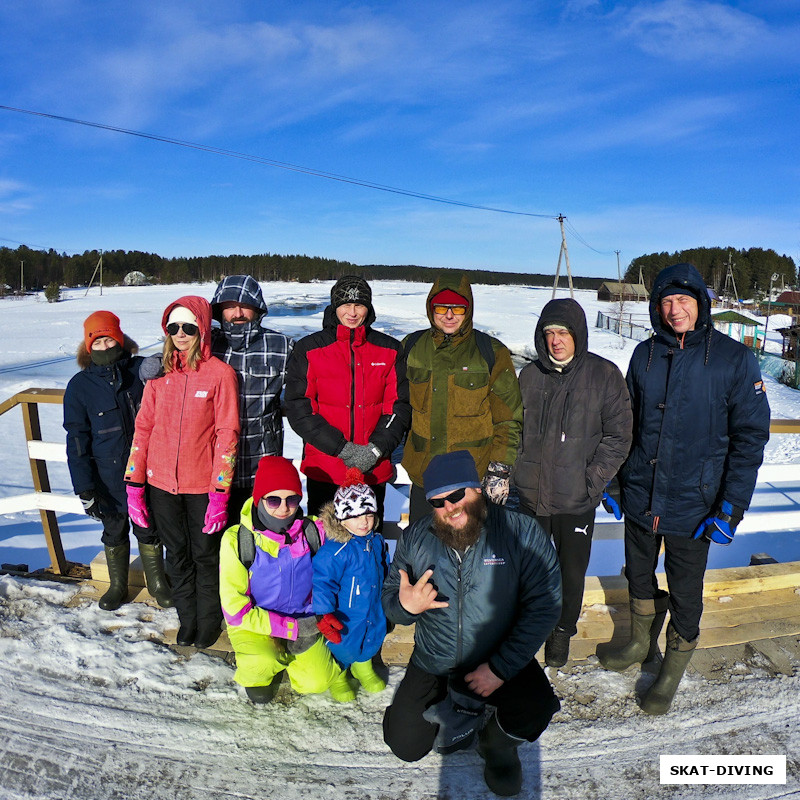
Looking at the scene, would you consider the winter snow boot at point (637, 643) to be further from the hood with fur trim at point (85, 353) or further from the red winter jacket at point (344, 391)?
the hood with fur trim at point (85, 353)

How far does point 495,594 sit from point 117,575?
2.21 meters

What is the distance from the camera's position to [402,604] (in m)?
2.04

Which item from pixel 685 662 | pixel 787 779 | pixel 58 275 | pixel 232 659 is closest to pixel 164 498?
pixel 232 659

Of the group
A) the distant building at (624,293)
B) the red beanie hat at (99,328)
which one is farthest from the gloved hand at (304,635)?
the distant building at (624,293)

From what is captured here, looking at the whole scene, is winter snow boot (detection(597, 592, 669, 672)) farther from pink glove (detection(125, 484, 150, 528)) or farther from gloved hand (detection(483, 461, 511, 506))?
pink glove (detection(125, 484, 150, 528))

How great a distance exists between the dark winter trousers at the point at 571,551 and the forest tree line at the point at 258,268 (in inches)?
2658

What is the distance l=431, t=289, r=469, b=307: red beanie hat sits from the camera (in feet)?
8.27

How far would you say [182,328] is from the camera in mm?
2504

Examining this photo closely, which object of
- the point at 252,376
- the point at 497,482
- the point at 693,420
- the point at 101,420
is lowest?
the point at 497,482

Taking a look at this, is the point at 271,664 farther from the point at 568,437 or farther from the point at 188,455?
the point at 568,437

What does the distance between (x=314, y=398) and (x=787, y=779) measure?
2430mm

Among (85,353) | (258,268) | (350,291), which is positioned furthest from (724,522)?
(258,268)

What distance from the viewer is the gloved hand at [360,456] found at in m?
2.57

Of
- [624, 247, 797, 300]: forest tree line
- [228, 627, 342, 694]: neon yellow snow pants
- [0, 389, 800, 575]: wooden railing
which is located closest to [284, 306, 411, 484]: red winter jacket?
[228, 627, 342, 694]: neon yellow snow pants
